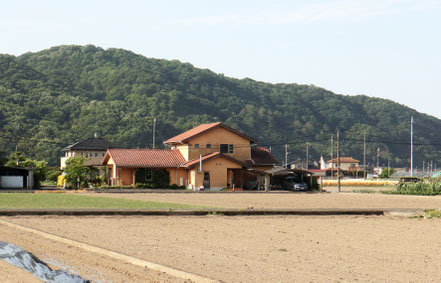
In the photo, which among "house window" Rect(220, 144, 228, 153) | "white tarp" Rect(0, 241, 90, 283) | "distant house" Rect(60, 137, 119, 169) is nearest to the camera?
"white tarp" Rect(0, 241, 90, 283)

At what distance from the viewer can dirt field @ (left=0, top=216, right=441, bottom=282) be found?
11.1m

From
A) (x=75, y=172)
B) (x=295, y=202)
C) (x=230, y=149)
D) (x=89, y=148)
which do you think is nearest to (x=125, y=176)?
(x=75, y=172)

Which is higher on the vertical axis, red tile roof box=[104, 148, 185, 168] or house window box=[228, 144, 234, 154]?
house window box=[228, 144, 234, 154]

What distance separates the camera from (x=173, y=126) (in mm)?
133250

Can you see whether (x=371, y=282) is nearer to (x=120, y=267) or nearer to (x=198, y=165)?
(x=120, y=267)

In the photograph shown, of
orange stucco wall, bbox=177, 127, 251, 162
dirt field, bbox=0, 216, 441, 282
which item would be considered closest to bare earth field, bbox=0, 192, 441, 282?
dirt field, bbox=0, 216, 441, 282

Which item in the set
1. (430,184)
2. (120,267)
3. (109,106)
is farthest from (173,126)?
(120,267)

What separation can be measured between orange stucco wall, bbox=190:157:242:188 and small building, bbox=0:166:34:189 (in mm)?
14914

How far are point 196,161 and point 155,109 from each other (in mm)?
80741

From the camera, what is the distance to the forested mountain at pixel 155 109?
4264 inches

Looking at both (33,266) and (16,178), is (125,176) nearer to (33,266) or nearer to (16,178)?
(16,178)

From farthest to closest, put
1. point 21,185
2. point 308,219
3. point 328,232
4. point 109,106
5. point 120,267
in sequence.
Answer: point 109,106, point 21,185, point 308,219, point 328,232, point 120,267

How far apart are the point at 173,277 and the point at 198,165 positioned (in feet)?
159

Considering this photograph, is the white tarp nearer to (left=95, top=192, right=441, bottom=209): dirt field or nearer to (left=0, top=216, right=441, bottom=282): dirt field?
(left=0, top=216, right=441, bottom=282): dirt field
